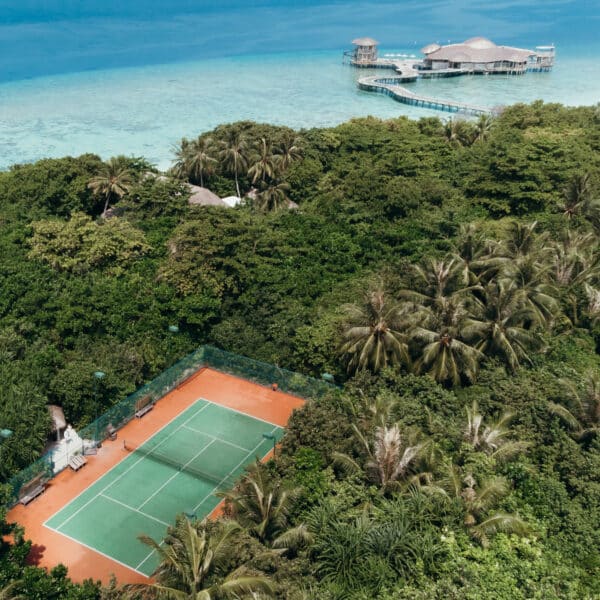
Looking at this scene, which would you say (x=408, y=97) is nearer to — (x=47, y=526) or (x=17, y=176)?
(x=17, y=176)

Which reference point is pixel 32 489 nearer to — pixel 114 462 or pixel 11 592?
pixel 114 462

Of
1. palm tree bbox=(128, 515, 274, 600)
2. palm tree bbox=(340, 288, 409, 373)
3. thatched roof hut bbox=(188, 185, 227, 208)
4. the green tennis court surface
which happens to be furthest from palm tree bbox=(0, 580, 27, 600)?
thatched roof hut bbox=(188, 185, 227, 208)

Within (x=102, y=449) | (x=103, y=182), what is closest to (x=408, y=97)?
(x=103, y=182)

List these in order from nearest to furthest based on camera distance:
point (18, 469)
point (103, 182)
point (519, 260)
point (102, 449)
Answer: point (18, 469) → point (102, 449) → point (519, 260) → point (103, 182)

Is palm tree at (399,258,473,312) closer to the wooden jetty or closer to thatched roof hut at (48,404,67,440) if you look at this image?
thatched roof hut at (48,404,67,440)

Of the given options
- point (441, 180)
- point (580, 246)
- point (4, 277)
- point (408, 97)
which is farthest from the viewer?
point (408, 97)

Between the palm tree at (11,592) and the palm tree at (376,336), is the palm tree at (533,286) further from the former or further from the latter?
the palm tree at (11,592)
